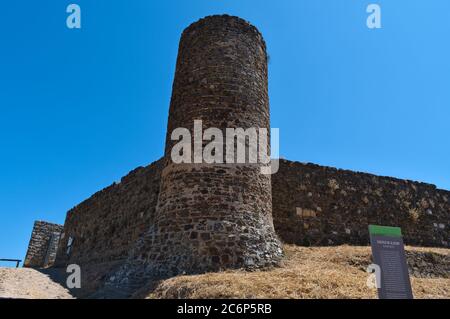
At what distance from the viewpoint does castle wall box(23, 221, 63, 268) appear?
22.5 metres

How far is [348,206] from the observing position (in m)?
12.6

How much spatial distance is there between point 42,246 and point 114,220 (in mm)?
12187

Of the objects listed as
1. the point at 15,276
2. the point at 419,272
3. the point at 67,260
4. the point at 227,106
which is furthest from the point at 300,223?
the point at 67,260

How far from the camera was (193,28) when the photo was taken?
10227 mm

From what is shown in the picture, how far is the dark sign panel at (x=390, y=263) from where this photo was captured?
490 centimetres

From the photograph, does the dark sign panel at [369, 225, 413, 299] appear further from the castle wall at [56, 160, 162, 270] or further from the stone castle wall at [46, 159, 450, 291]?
the castle wall at [56, 160, 162, 270]

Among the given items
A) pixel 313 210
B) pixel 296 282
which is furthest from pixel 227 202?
pixel 313 210

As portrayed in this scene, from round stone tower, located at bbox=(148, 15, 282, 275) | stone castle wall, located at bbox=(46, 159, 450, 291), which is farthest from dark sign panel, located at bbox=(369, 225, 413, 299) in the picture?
stone castle wall, located at bbox=(46, 159, 450, 291)

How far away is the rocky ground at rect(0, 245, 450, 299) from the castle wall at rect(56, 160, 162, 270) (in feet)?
9.45

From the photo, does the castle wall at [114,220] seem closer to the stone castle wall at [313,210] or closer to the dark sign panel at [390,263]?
the stone castle wall at [313,210]

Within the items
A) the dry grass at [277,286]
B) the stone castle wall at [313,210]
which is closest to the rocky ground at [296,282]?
the dry grass at [277,286]

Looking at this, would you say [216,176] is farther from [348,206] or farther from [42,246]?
[42,246]
